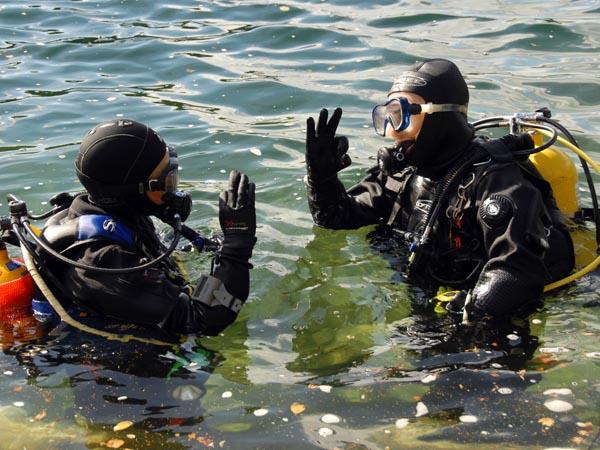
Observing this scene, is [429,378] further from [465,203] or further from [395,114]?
[395,114]

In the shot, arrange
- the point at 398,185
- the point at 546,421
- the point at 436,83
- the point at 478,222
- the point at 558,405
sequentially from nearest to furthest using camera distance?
the point at 546,421 → the point at 558,405 → the point at 478,222 → the point at 436,83 → the point at 398,185

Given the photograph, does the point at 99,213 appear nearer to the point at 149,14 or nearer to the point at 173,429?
the point at 173,429

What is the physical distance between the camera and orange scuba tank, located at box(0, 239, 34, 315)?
4.09m

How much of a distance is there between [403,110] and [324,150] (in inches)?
31.0

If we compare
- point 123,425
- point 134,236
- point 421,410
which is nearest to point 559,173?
point 421,410

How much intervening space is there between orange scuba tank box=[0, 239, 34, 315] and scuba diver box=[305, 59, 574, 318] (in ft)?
6.36

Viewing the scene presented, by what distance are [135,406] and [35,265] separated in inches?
33.9

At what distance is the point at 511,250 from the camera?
409 cm

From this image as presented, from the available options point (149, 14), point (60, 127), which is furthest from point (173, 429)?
point (149, 14)

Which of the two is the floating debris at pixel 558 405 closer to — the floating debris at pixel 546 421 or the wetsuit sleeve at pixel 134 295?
the floating debris at pixel 546 421

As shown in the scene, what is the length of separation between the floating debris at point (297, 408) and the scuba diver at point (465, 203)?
0.99m

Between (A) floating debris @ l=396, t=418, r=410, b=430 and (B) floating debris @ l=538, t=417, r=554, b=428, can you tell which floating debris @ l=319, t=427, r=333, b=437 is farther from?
(B) floating debris @ l=538, t=417, r=554, b=428

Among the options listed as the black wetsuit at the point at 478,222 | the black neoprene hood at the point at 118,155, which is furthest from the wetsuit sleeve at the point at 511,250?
the black neoprene hood at the point at 118,155

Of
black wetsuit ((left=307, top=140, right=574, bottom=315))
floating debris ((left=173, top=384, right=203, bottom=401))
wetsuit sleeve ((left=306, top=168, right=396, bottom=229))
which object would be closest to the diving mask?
black wetsuit ((left=307, top=140, right=574, bottom=315))
